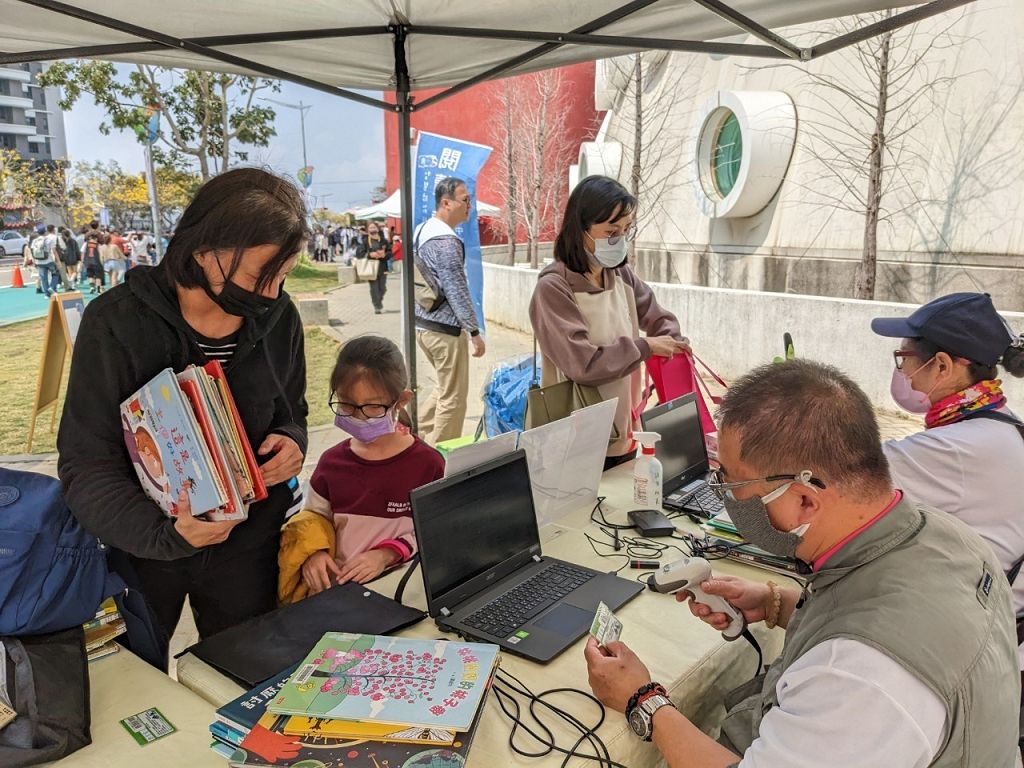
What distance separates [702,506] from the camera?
8.07ft

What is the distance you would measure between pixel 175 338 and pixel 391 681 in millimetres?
904

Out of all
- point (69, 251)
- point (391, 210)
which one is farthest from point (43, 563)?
point (391, 210)

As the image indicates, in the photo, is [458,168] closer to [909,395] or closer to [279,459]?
[909,395]

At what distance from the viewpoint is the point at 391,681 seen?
138 cm

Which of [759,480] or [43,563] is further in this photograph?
[43,563]

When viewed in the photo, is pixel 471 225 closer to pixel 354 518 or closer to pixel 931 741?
pixel 354 518

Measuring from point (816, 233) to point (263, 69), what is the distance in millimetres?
7569

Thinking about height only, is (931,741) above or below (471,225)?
below

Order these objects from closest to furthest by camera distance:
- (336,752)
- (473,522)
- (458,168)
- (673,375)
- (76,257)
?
(336,752) → (473,522) → (673,375) → (458,168) → (76,257)

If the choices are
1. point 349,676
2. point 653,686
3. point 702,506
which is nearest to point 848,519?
point 653,686

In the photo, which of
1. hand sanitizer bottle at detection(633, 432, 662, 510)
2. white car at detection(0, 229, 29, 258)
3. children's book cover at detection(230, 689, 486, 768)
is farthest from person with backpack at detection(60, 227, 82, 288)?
children's book cover at detection(230, 689, 486, 768)

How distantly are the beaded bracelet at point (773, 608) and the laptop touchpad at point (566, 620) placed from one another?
1.37 ft

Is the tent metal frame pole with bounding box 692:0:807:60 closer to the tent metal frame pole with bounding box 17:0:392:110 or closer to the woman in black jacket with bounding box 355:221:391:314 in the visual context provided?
the tent metal frame pole with bounding box 17:0:392:110

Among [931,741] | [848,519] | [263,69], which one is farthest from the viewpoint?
[263,69]
